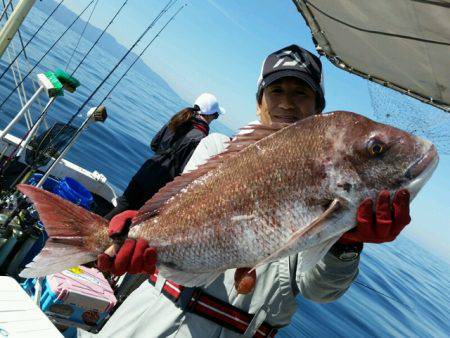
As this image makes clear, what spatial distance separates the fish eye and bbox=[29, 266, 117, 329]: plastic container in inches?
160

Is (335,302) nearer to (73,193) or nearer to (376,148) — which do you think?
(73,193)

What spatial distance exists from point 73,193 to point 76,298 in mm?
3282

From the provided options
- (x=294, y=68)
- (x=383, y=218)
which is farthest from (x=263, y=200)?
(x=294, y=68)

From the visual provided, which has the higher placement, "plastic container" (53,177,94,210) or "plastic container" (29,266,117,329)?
"plastic container" (53,177,94,210)

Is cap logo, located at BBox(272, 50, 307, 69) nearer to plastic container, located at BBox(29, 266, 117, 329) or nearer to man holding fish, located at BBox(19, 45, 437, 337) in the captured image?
man holding fish, located at BBox(19, 45, 437, 337)

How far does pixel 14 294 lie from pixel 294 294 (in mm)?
2330

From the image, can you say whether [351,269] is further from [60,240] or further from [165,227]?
[60,240]

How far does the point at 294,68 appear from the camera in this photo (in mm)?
2986

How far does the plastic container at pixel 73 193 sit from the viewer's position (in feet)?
24.7

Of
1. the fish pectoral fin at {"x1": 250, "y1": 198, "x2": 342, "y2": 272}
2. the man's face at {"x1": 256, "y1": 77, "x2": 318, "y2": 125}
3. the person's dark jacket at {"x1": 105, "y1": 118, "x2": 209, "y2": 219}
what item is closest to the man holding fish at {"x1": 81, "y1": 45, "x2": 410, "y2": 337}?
the man's face at {"x1": 256, "y1": 77, "x2": 318, "y2": 125}

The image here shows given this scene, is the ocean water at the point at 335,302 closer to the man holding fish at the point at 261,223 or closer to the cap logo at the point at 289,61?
the man holding fish at the point at 261,223

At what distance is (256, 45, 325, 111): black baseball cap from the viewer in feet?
9.78

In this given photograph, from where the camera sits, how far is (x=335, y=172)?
204 centimetres

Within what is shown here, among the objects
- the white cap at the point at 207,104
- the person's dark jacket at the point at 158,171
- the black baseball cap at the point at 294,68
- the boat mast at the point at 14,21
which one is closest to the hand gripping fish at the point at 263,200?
the black baseball cap at the point at 294,68
